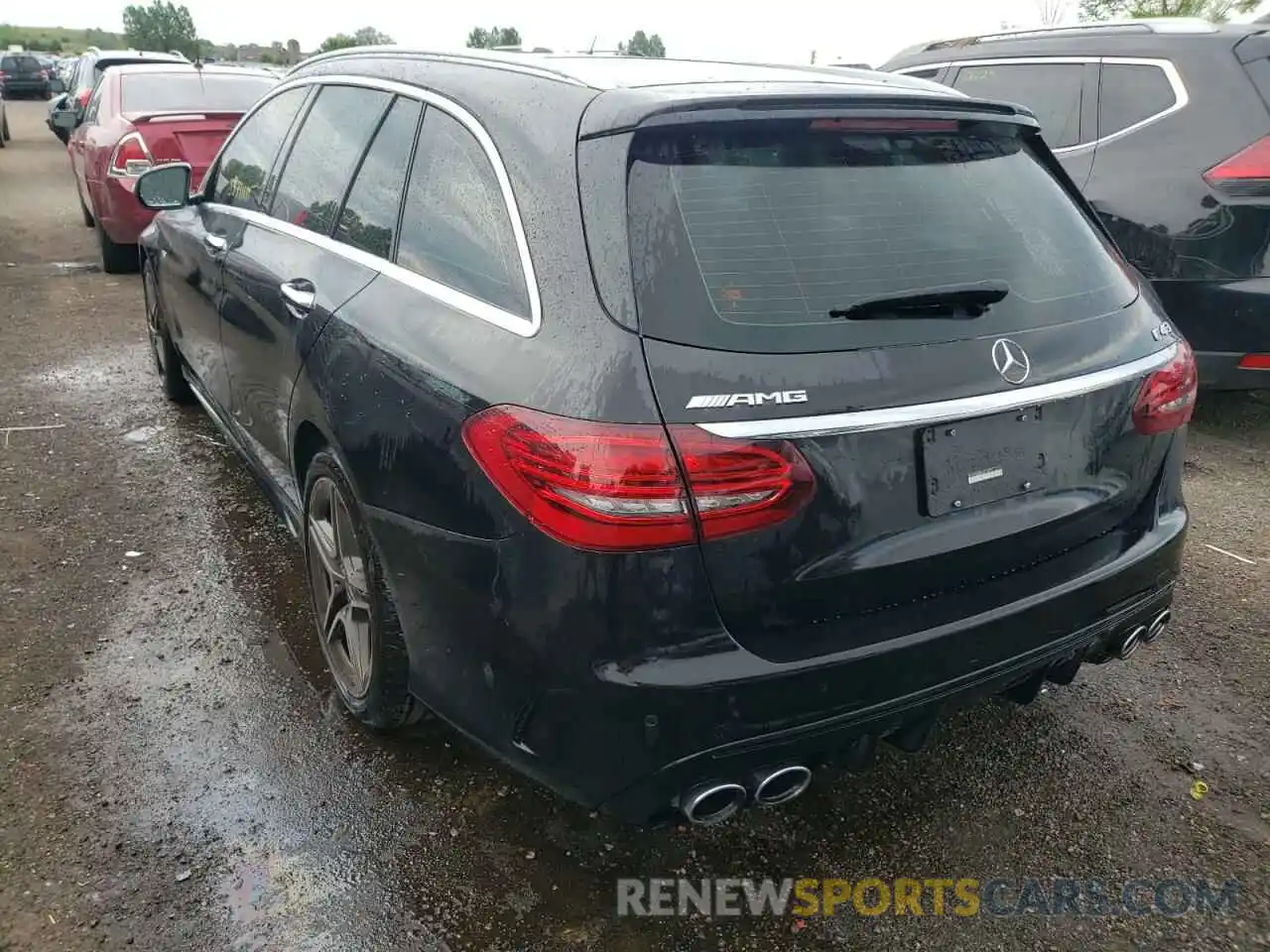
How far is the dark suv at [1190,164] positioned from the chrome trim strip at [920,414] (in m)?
2.97

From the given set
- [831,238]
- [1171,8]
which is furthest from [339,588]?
[1171,8]

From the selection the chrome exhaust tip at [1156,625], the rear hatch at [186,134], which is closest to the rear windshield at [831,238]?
the chrome exhaust tip at [1156,625]

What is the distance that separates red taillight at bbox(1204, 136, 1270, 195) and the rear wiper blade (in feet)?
10.4

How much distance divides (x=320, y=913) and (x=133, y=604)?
1.63m

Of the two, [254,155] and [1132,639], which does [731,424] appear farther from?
[254,155]

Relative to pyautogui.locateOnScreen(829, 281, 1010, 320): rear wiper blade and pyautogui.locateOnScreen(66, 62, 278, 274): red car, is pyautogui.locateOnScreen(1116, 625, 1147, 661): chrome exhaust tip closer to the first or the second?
pyautogui.locateOnScreen(829, 281, 1010, 320): rear wiper blade

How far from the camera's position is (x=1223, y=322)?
4.66m

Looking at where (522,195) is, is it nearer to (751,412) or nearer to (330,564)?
(751,412)

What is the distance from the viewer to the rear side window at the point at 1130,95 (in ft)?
16.1

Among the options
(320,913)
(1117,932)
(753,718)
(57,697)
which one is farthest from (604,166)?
(57,697)

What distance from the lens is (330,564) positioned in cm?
280

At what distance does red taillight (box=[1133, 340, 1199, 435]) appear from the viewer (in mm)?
2279

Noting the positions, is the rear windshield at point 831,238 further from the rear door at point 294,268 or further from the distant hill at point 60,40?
Result: the distant hill at point 60,40

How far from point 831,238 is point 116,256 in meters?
7.93
